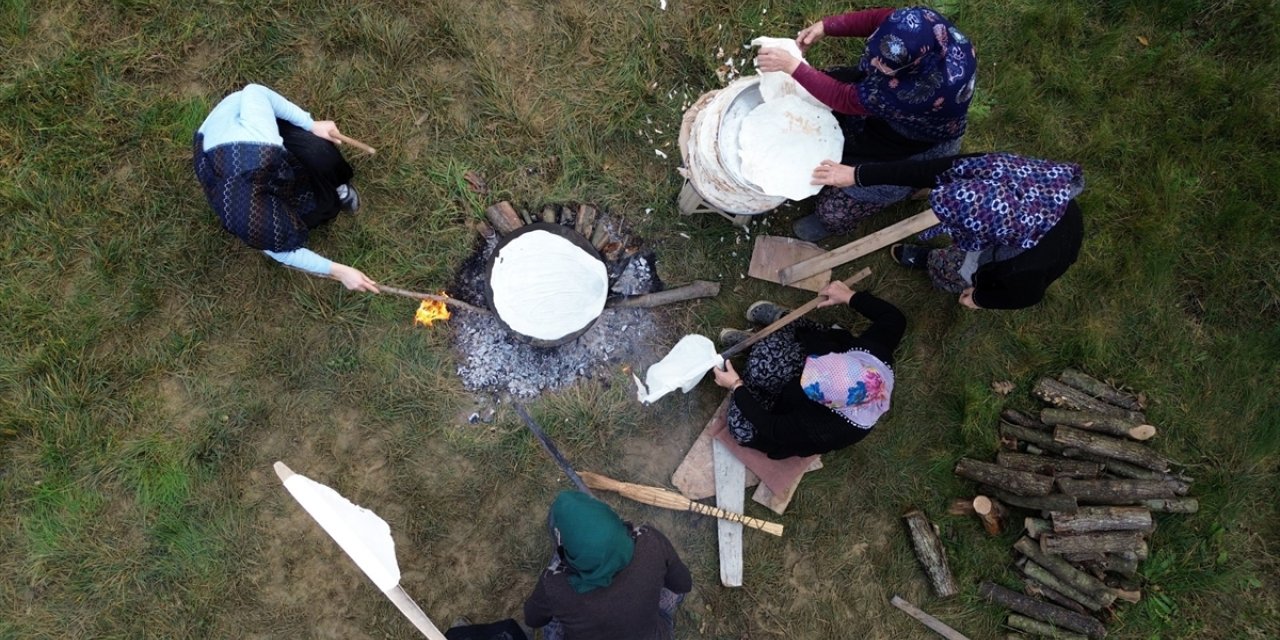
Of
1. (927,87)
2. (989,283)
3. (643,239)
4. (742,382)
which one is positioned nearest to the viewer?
(927,87)

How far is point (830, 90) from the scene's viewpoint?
3568 millimetres

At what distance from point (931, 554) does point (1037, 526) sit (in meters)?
0.69

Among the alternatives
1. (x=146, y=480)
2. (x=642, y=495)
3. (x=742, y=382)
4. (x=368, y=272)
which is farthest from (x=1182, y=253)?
(x=146, y=480)

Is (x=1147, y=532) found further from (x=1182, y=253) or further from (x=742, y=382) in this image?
(x=742, y=382)

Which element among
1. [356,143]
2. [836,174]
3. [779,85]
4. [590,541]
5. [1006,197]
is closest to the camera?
Answer: [1006,197]

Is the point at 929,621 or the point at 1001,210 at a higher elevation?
the point at 1001,210

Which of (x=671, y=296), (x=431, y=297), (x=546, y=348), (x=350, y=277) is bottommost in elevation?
(x=546, y=348)

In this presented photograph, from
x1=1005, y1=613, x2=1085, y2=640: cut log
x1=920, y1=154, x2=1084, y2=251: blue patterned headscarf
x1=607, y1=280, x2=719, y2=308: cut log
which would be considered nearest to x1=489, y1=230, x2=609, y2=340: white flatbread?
x1=607, y1=280, x2=719, y2=308: cut log

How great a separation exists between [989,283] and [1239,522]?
3.00 meters

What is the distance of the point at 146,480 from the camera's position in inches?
172

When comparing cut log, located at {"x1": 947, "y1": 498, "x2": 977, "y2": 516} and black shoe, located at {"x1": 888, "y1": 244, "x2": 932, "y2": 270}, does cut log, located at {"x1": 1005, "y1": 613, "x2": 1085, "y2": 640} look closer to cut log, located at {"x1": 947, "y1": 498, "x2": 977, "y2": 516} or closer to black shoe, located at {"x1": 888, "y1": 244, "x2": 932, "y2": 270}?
cut log, located at {"x1": 947, "y1": 498, "x2": 977, "y2": 516}

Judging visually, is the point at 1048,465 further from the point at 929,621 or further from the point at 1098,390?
the point at 929,621

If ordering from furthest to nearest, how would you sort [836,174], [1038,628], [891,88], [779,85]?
[1038,628]
[779,85]
[836,174]
[891,88]

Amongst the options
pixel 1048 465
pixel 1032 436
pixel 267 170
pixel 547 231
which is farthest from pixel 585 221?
pixel 1048 465
